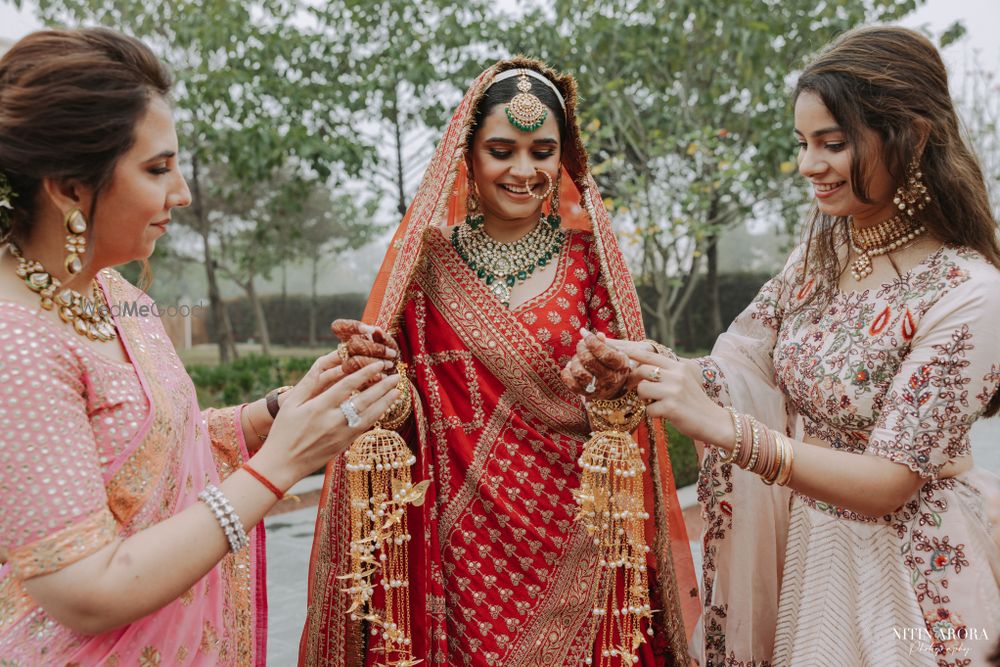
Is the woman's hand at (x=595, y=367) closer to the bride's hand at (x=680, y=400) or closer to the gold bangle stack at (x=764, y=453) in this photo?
the bride's hand at (x=680, y=400)

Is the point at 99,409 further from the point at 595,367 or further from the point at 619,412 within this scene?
the point at 619,412

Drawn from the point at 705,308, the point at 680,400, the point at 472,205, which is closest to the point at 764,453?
the point at 680,400

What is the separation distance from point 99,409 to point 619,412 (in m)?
1.14

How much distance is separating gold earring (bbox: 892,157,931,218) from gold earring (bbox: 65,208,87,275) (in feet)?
5.50

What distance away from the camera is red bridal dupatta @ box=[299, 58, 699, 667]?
2.12m

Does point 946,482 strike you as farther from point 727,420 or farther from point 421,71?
point 421,71

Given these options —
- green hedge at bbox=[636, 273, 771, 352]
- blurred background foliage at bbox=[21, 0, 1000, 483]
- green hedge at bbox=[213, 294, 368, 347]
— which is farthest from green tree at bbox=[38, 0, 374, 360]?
green hedge at bbox=[213, 294, 368, 347]

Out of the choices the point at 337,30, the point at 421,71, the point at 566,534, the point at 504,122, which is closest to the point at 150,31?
the point at 337,30

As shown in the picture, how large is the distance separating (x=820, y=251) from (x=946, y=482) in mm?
630

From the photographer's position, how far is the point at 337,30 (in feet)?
22.9

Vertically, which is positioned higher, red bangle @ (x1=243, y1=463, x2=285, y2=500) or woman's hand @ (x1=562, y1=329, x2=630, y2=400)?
woman's hand @ (x1=562, y1=329, x2=630, y2=400)

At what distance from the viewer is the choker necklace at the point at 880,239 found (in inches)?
71.8

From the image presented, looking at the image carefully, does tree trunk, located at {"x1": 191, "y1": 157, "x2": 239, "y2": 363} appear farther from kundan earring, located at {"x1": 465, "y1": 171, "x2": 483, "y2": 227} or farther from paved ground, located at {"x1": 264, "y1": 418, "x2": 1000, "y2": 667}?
kundan earring, located at {"x1": 465, "y1": 171, "x2": 483, "y2": 227}

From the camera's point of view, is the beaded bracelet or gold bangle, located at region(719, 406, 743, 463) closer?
the beaded bracelet
